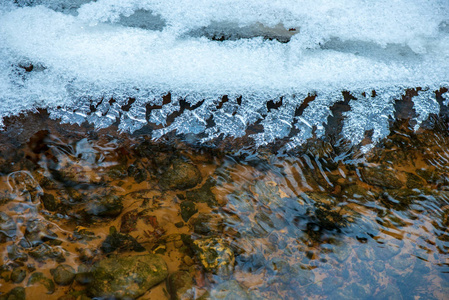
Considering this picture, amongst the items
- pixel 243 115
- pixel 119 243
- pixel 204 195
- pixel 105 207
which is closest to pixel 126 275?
pixel 119 243

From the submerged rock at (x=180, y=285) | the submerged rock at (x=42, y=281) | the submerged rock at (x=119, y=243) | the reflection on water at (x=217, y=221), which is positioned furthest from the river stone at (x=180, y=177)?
the submerged rock at (x=42, y=281)

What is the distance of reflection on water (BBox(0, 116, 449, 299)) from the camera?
1736 millimetres

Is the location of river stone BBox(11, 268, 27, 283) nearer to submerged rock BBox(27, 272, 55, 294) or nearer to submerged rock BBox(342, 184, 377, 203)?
submerged rock BBox(27, 272, 55, 294)

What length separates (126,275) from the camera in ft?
5.53

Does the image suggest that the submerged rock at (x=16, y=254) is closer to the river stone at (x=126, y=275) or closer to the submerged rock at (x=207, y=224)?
the river stone at (x=126, y=275)

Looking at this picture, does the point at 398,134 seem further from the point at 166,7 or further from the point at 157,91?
the point at 166,7

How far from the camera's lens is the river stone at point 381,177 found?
222cm

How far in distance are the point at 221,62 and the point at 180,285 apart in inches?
69.7

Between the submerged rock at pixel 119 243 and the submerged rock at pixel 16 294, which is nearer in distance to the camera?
the submerged rock at pixel 16 294

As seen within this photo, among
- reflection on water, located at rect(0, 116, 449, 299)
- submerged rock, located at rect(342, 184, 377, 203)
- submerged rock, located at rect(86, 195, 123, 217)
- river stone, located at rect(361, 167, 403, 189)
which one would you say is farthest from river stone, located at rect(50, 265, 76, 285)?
river stone, located at rect(361, 167, 403, 189)

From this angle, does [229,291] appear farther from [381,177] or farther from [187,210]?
[381,177]

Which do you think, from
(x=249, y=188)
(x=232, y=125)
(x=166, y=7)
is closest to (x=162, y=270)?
(x=249, y=188)

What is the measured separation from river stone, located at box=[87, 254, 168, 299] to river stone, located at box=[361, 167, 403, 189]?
147 cm

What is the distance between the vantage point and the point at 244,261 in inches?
72.4
